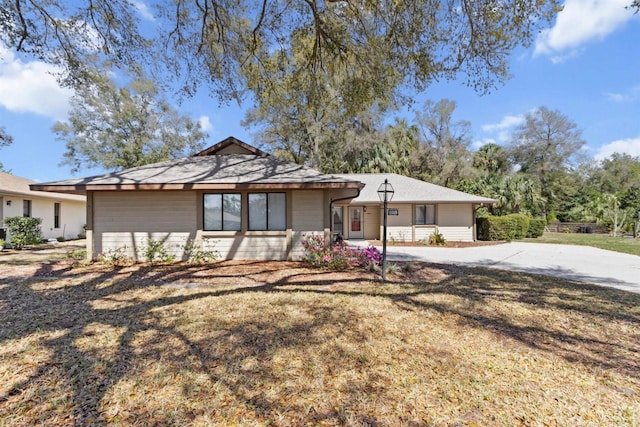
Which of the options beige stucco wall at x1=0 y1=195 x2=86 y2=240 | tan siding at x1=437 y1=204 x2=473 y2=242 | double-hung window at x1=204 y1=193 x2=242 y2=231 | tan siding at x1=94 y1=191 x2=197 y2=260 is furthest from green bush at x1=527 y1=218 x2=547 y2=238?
beige stucco wall at x1=0 y1=195 x2=86 y2=240

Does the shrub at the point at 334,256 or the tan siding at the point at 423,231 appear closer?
the shrub at the point at 334,256

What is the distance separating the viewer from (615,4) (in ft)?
19.5

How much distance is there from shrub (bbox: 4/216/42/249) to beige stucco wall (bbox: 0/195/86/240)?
1.65 meters

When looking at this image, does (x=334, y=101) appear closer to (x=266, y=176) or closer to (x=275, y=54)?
(x=275, y=54)

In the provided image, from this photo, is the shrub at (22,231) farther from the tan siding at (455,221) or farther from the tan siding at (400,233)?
the tan siding at (455,221)

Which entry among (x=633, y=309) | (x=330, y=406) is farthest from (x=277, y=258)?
(x=633, y=309)

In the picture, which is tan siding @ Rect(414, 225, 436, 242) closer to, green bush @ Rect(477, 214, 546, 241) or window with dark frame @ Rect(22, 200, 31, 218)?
green bush @ Rect(477, 214, 546, 241)

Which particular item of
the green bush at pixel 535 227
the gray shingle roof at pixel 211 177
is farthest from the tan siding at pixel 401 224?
the green bush at pixel 535 227

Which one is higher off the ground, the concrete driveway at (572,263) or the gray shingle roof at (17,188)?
the gray shingle roof at (17,188)

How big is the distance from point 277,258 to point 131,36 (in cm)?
711

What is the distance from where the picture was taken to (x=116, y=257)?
908cm

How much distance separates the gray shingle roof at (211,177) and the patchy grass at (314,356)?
3.15 meters

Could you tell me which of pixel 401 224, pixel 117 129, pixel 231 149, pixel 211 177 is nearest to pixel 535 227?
pixel 401 224

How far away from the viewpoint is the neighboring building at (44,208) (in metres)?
14.5
